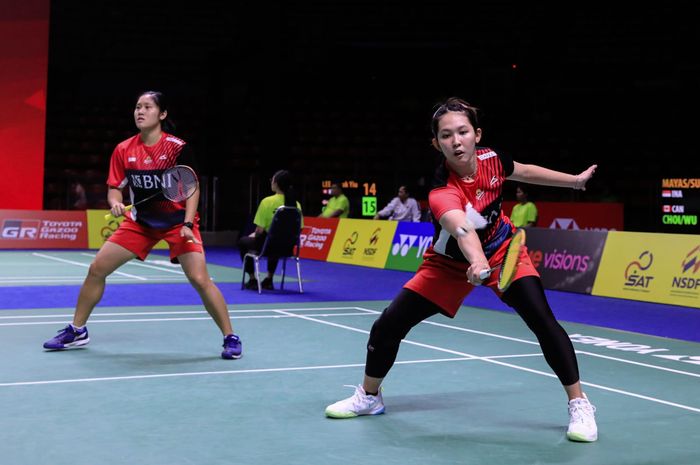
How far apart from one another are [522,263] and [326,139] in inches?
852

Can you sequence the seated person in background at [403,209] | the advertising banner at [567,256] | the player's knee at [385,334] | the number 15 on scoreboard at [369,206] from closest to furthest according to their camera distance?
the player's knee at [385,334] → the advertising banner at [567,256] → the seated person in background at [403,209] → the number 15 on scoreboard at [369,206]

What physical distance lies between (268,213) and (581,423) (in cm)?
720

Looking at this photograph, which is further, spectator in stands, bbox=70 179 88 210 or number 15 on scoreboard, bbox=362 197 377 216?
number 15 on scoreboard, bbox=362 197 377 216

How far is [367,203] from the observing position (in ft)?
69.7

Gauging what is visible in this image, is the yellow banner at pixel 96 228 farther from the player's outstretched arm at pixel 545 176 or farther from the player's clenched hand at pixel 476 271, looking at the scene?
the player's clenched hand at pixel 476 271

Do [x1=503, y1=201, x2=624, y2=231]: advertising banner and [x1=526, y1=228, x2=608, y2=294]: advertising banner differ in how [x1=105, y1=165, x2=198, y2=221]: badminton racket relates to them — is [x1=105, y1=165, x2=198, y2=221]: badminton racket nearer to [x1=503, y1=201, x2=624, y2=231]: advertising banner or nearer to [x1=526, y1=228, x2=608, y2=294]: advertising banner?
[x1=526, y1=228, x2=608, y2=294]: advertising banner

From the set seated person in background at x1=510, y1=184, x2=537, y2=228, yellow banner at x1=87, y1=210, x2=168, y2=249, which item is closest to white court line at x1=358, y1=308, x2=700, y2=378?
seated person in background at x1=510, y1=184, x2=537, y2=228

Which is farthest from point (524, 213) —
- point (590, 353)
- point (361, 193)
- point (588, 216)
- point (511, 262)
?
point (511, 262)

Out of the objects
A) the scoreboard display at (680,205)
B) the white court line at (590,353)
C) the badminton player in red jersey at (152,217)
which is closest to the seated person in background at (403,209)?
the scoreboard display at (680,205)

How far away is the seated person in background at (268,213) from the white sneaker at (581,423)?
6706mm

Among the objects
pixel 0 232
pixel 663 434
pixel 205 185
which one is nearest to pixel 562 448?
pixel 663 434

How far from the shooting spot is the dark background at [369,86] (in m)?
22.9

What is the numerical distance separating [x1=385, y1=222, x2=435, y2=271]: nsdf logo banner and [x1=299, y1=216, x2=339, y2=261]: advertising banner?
7.36 ft

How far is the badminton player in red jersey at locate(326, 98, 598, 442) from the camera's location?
4.03m
